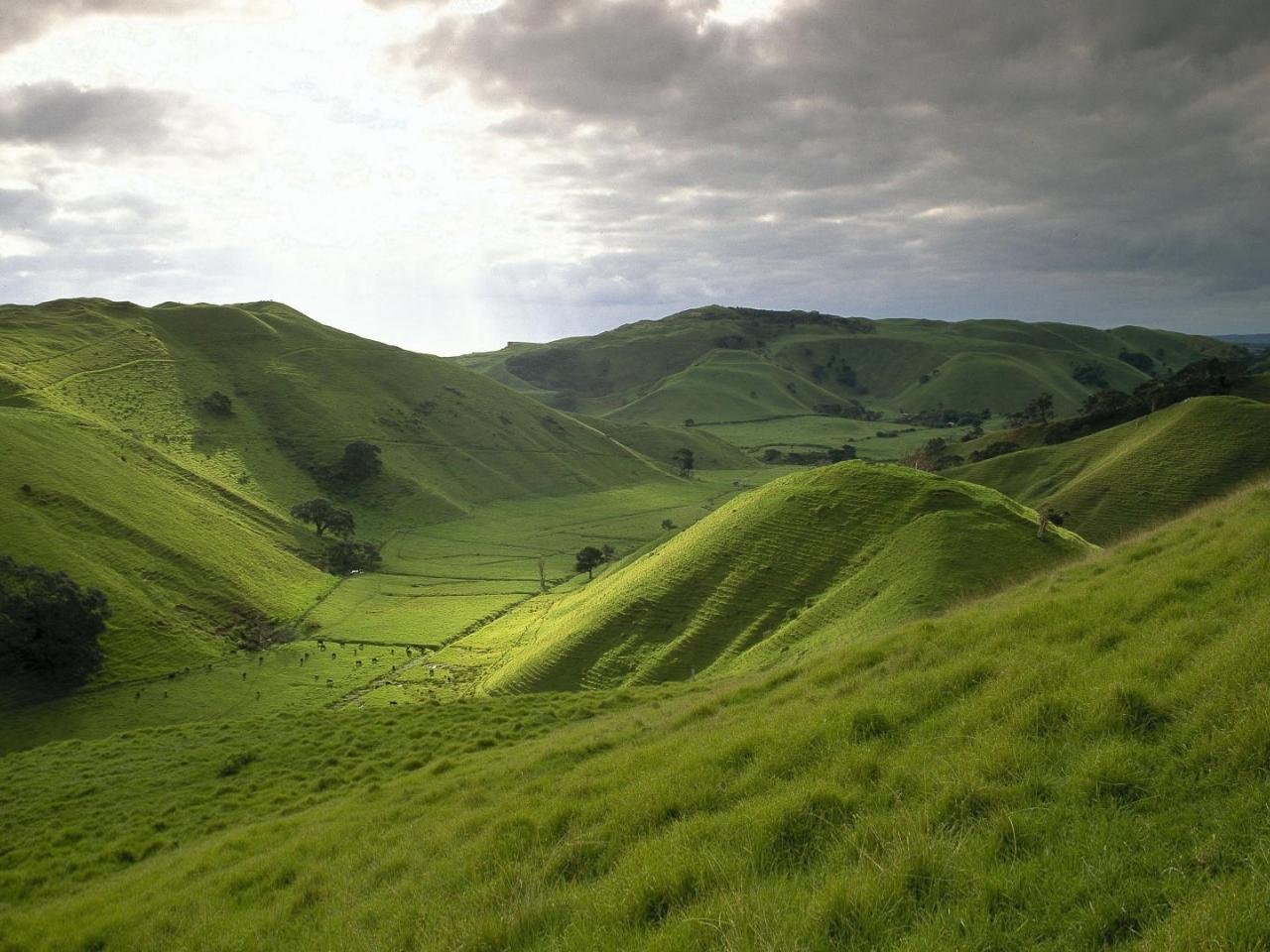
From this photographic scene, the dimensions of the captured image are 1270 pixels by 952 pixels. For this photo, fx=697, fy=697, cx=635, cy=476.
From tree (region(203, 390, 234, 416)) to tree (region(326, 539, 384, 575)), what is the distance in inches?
1963

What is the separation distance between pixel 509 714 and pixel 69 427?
9834 centimetres

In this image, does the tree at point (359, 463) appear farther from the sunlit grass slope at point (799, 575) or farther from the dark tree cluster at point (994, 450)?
the dark tree cluster at point (994, 450)

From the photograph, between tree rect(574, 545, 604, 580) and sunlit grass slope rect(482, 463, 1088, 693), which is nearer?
sunlit grass slope rect(482, 463, 1088, 693)

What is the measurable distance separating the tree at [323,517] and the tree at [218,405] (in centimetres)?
3619

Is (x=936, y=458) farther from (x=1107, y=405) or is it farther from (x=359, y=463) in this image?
(x=359, y=463)

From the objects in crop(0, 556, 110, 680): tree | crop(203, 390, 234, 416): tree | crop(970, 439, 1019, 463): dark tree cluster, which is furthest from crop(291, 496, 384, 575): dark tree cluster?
crop(970, 439, 1019, 463): dark tree cluster

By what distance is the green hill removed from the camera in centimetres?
7044

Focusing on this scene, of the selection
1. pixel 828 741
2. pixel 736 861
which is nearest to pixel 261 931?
pixel 736 861

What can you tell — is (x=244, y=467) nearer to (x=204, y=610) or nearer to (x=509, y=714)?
(x=204, y=610)

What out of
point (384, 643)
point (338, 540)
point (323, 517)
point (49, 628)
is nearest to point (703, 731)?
point (384, 643)

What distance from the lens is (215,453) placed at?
121 meters

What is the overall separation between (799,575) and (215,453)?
115 metres

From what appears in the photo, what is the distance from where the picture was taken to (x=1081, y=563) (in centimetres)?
2116

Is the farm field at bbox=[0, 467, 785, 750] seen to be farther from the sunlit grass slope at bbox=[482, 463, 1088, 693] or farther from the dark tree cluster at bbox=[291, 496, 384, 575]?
the sunlit grass slope at bbox=[482, 463, 1088, 693]
